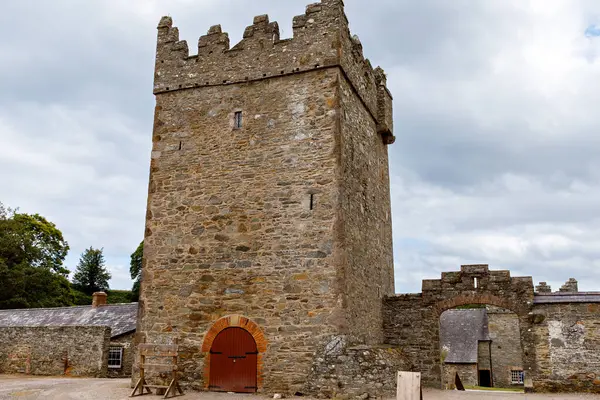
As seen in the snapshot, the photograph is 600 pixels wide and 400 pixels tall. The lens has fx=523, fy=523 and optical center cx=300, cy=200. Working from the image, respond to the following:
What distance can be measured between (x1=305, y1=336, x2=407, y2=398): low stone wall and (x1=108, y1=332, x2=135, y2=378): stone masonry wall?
41.3 ft

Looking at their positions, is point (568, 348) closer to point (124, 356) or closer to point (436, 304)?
point (436, 304)

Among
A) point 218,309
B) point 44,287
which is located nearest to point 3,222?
point 44,287

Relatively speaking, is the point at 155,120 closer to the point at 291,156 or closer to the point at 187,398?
the point at 291,156

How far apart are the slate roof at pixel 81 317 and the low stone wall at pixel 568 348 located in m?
16.3

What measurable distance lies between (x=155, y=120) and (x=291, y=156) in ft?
15.1

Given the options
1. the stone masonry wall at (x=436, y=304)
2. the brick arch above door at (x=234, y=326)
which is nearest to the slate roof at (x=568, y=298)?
the stone masonry wall at (x=436, y=304)

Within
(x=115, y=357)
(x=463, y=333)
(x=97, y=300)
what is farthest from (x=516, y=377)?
(x=97, y=300)

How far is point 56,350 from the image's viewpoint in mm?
22297

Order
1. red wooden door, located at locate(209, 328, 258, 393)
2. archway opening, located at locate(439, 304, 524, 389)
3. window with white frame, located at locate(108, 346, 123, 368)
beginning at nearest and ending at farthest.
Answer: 1. red wooden door, located at locate(209, 328, 258, 393)
2. window with white frame, located at locate(108, 346, 123, 368)
3. archway opening, located at locate(439, 304, 524, 389)

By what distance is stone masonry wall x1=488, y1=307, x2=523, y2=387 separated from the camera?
33.5 metres

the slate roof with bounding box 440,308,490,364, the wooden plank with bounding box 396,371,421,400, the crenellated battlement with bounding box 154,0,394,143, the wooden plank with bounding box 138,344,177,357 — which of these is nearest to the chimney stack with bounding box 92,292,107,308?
the wooden plank with bounding box 138,344,177,357

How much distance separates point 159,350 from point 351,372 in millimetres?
4832

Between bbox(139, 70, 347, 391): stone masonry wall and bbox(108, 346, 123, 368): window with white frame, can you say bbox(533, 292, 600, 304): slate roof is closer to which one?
bbox(139, 70, 347, 391): stone masonry wall

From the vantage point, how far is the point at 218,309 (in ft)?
44.0
